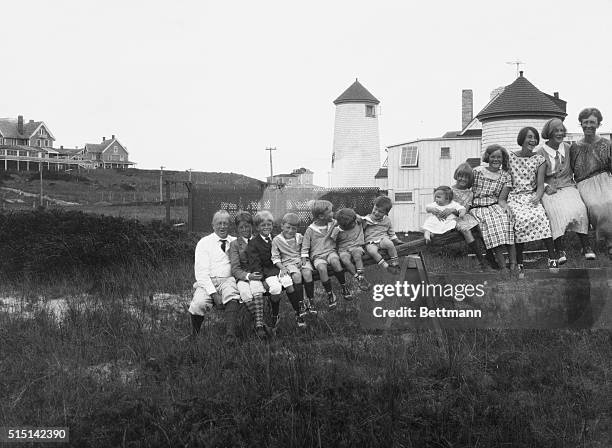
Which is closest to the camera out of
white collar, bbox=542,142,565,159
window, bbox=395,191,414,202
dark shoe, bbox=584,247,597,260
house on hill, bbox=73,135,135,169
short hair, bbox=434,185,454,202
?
dark shoe, bbox=584,247,597,260

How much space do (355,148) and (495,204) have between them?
3149 centimetres

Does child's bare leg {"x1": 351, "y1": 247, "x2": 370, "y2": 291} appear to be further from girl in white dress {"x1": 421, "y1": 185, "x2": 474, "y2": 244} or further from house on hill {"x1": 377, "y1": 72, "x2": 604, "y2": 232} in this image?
house on hill {"x1": 377, "y1": 72, "x2": 604, "y2": 232}

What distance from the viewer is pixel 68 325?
8.52 metres

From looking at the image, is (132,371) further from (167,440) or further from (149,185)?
(149,185)

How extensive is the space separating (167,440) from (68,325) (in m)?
Answer: 2.90

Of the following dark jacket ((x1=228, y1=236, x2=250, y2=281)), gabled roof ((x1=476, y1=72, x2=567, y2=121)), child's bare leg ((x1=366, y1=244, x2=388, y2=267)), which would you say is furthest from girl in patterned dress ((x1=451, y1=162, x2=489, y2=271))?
gabled roof ((x1=476, y1=72, x2=567, y2=121))

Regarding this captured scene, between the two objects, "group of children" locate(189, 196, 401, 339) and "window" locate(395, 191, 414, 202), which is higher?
"window" locate(395, 191, 414, 202)

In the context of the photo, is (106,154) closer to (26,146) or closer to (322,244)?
(26,146)

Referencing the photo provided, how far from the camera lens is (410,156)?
31.4 m

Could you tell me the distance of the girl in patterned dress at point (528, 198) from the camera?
7.56 meters

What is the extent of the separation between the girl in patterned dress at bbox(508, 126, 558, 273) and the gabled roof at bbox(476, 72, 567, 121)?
64.1 ft

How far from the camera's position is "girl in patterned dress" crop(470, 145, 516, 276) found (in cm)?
757

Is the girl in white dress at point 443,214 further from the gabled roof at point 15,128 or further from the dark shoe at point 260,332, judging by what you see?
the gabled roof at point 15,128

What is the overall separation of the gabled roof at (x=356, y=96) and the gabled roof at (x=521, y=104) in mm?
12788
